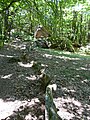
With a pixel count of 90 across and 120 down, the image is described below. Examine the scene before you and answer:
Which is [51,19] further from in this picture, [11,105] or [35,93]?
[11,105]

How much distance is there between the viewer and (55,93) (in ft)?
20.4

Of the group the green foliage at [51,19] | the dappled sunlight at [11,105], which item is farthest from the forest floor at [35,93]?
the green foliage at [51,19]

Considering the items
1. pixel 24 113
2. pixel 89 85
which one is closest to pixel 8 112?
pixel 24 113

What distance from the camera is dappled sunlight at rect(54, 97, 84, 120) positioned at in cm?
501

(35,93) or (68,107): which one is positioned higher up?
(35,93)

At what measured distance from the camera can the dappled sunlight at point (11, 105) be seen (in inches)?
195

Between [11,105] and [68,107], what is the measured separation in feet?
4.61

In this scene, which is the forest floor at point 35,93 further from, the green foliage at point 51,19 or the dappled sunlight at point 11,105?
the green foliage at point 51,19

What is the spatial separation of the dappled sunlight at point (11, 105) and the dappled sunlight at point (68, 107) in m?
0.60

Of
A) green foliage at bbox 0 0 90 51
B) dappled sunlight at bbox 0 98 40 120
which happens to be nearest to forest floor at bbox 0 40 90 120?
dappled sunlight at bbox 0 98 40 120

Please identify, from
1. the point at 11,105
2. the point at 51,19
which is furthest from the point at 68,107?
the point at 51,19

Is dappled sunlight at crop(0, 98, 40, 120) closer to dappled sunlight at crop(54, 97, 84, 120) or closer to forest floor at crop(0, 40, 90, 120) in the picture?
forest floor at crop(0, 40, 90, 120)

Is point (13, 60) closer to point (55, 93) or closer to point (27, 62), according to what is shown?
point (27, 62)

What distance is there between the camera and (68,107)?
544 centimetres
